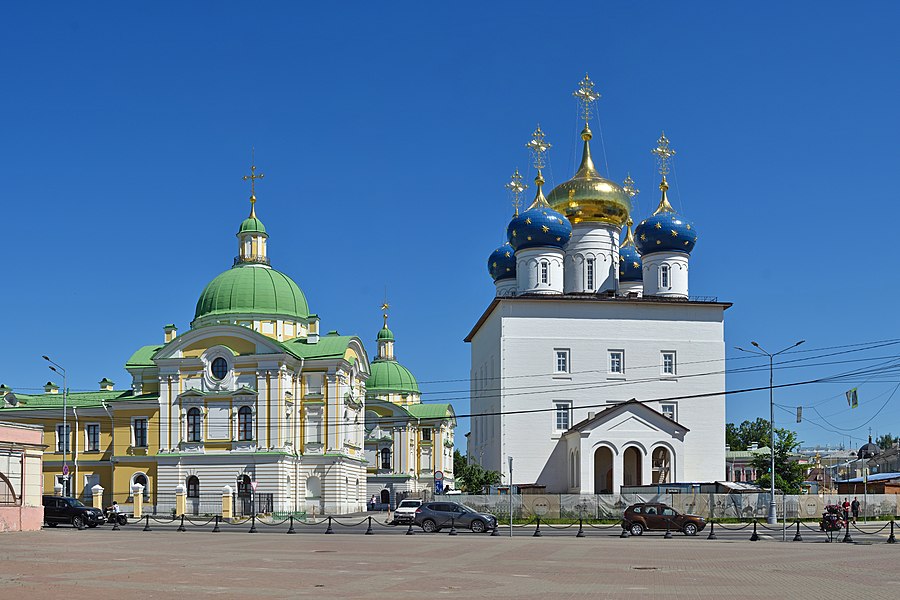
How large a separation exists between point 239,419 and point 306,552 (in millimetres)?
37357

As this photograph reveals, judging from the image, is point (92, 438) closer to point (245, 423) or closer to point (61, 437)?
point (61, 437)

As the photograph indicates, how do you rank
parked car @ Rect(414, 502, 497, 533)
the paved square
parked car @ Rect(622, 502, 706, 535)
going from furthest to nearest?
parked car @ Rect(414, 502, 497, 533) → parked car @ Rect(622, 502, 706, 535) → the paved square

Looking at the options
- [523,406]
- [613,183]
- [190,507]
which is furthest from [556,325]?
[190,507]

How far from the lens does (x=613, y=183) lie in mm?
71000

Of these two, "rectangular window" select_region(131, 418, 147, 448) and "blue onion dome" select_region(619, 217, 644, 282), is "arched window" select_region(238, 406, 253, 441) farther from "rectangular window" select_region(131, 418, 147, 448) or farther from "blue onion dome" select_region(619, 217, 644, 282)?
"blue onion dome" select_region(619, 217, 644, 282)

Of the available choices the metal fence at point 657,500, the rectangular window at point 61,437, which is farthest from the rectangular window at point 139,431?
the metal fence at point 657,500

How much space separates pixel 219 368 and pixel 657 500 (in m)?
27.9

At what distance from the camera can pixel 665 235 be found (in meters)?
66.9

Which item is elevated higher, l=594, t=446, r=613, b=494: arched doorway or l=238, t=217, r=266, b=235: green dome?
l=238, t=217, r=266, b=235: green dome

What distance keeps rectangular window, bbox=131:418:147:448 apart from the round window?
5887 mm

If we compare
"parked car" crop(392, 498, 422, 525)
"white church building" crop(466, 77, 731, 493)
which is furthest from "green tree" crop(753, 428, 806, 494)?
"parked car" crop(392, 498, 422, 525)

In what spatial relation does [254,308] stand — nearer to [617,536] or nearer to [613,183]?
[613,183]

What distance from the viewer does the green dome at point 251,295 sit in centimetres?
7212

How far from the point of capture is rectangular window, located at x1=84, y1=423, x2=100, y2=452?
6975 cm
